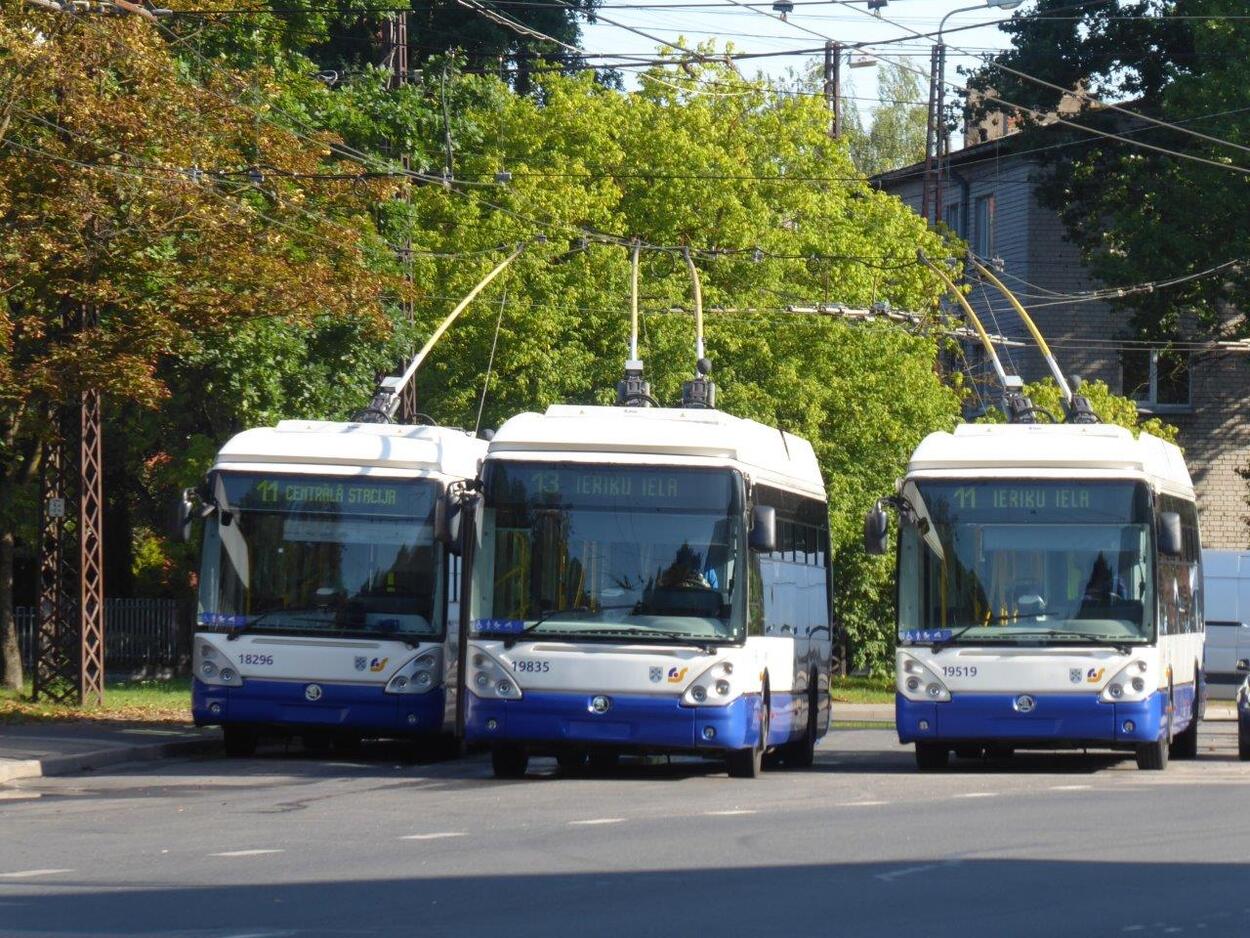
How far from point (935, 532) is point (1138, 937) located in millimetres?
10577

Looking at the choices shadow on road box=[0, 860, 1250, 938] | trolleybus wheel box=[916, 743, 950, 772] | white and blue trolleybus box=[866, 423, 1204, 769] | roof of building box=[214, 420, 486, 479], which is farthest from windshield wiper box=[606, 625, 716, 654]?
shadow on road box=[0, 860, 1250, 938]

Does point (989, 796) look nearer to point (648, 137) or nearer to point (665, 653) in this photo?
point (665, 653)

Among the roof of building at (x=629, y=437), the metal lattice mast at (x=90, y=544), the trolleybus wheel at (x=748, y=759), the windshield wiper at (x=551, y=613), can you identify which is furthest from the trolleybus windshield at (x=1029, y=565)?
the metal lattice mast at (x=90, y=544)

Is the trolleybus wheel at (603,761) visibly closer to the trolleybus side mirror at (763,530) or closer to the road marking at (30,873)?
the trolleybus side mirror at (763,530)

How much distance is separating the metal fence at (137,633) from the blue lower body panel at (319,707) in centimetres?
2242

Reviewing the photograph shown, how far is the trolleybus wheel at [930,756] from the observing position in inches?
815

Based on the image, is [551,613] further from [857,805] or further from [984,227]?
[984,227]

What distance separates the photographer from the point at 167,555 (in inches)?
1704

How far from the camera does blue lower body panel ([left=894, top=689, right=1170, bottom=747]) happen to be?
1922 cm

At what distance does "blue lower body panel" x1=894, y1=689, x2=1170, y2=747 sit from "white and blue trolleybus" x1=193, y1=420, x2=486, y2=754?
14.6ft

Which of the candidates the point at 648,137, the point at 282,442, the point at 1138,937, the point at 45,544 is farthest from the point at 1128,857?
the point at 648,137

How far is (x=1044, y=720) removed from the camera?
63.2ft

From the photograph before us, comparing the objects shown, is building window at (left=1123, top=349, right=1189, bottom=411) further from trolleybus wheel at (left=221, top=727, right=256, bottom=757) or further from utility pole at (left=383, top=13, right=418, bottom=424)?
trolleybus wheel at (left=221, top=727, right=256, bottom=757)

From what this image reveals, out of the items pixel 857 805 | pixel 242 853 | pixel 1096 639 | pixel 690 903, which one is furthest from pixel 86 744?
pixel 690 903
